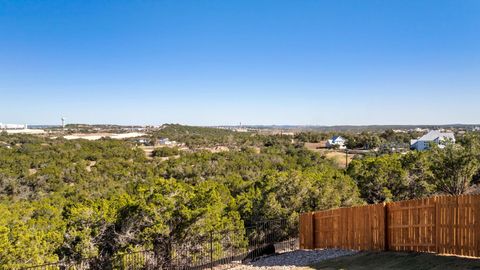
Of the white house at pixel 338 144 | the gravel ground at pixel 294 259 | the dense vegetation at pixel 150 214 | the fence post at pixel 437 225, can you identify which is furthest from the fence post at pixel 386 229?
the white house at pixel 338 144

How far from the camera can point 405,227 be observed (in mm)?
11453

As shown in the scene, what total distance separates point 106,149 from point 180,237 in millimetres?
56966

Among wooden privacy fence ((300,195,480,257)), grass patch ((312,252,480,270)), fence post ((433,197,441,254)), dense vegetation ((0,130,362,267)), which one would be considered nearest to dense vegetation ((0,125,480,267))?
dense vegetation ((0,130,362,267))

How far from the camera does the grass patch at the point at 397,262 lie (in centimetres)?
947

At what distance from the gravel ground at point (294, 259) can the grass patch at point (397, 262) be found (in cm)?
66

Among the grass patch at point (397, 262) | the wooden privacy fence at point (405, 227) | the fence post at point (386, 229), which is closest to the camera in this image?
the grass patch at point (397, 262)

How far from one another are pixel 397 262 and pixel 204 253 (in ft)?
24.6

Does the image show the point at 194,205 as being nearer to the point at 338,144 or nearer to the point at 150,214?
the point at 150,214

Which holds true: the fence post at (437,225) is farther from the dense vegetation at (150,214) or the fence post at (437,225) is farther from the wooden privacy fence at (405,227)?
the dense vegetation at (150,214)

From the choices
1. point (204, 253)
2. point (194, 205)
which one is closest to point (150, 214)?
point (194, 205)

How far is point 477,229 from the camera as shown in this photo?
9.59 m

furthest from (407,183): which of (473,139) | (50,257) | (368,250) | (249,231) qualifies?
(50,257)

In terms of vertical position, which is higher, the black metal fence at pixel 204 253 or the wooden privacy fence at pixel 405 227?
the wooden privacy fence at pixel 405 227

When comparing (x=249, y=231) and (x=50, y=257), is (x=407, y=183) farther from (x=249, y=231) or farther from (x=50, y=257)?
(x=50, y=257)
